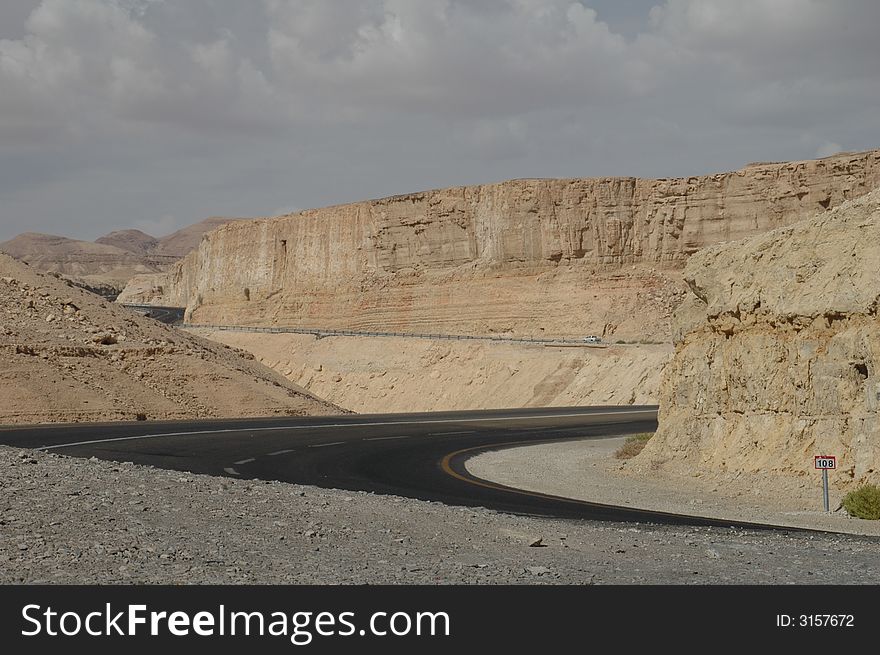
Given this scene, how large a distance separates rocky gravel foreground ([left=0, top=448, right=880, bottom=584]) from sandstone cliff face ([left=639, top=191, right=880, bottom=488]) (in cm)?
584

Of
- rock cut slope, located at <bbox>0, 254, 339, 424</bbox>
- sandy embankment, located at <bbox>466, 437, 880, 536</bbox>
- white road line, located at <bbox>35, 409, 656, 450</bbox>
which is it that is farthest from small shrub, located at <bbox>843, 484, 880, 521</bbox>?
rock cut slope, located at <bbox>0, 254, 339, 424</bbox>

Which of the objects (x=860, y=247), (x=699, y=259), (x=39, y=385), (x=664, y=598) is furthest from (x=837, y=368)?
(x=39, y=385)

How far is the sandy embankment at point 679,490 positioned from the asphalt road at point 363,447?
0.92m

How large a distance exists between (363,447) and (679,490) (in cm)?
886

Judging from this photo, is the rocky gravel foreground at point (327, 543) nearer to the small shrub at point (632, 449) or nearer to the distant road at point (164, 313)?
the small shrub at point (632, 449)

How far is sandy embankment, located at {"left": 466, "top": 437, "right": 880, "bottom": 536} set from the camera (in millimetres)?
15156

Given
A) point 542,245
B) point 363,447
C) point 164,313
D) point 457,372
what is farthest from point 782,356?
point 164,313

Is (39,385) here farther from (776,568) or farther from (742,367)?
(776,568)

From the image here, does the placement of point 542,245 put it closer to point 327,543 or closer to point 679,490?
point 679,490

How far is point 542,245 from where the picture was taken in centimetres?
7819

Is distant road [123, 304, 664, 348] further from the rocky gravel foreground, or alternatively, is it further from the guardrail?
the rocky gravel foreground

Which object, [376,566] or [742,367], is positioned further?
[742,367]

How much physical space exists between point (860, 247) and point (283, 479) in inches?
415

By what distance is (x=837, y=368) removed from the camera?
17578 millimetres
